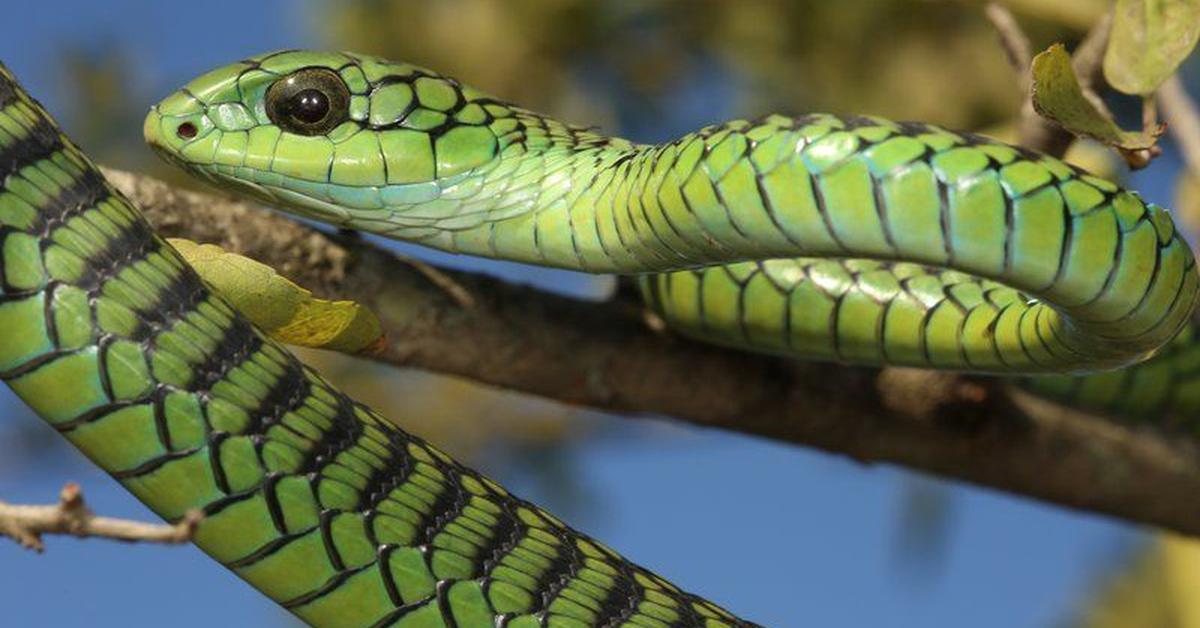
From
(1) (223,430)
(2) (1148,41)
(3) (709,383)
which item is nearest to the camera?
(1) (223,430)

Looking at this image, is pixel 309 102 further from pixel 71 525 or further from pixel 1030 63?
pixel 71 525

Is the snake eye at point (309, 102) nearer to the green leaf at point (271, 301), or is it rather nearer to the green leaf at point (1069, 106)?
the green leaf at point (271, 301)

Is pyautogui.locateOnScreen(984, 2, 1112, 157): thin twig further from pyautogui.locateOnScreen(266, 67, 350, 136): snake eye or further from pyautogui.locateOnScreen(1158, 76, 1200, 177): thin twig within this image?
pyautogui.locateOnScreen(266, 67, 350, 136): snake eye

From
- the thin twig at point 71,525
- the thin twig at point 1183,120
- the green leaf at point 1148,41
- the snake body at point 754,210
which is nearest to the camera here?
the thin twig at point 71,525

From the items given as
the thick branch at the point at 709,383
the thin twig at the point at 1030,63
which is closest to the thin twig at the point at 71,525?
the thick branch at the point at 709,383

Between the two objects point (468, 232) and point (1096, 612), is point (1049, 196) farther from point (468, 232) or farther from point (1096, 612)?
point (1096, 612)

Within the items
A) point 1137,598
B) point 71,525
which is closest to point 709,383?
point 71,525

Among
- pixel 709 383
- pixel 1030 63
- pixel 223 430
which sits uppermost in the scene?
pixel 1030 63
